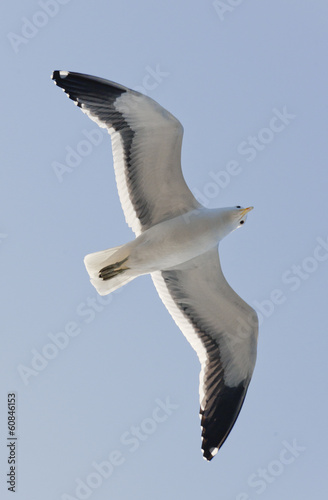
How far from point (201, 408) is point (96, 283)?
1.68m

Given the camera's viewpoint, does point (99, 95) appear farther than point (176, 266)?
No

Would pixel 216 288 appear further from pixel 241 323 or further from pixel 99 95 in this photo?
pixel 99 95

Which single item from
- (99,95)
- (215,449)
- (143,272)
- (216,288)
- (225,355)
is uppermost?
(99,95)

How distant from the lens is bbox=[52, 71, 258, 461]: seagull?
7.73 m

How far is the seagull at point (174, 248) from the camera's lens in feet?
25.4

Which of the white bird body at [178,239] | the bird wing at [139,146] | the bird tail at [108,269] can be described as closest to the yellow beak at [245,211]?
the white bird body at [178,239]

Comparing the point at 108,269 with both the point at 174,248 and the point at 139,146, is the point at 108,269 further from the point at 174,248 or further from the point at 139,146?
the point at 139,146

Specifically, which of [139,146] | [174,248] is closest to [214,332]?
[174,248]

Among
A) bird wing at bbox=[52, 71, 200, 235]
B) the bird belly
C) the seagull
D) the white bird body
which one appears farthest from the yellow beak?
bird wing at bbox=[52, 71, 200, 235]

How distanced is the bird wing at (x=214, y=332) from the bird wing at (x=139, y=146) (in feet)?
2.21

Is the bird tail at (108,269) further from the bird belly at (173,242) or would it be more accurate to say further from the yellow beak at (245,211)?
the yellow beak at (245,211)

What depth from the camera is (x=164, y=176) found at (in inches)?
318

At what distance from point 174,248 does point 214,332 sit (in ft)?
3.80

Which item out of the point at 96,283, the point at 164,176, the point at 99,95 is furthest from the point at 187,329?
the point at 99,95
